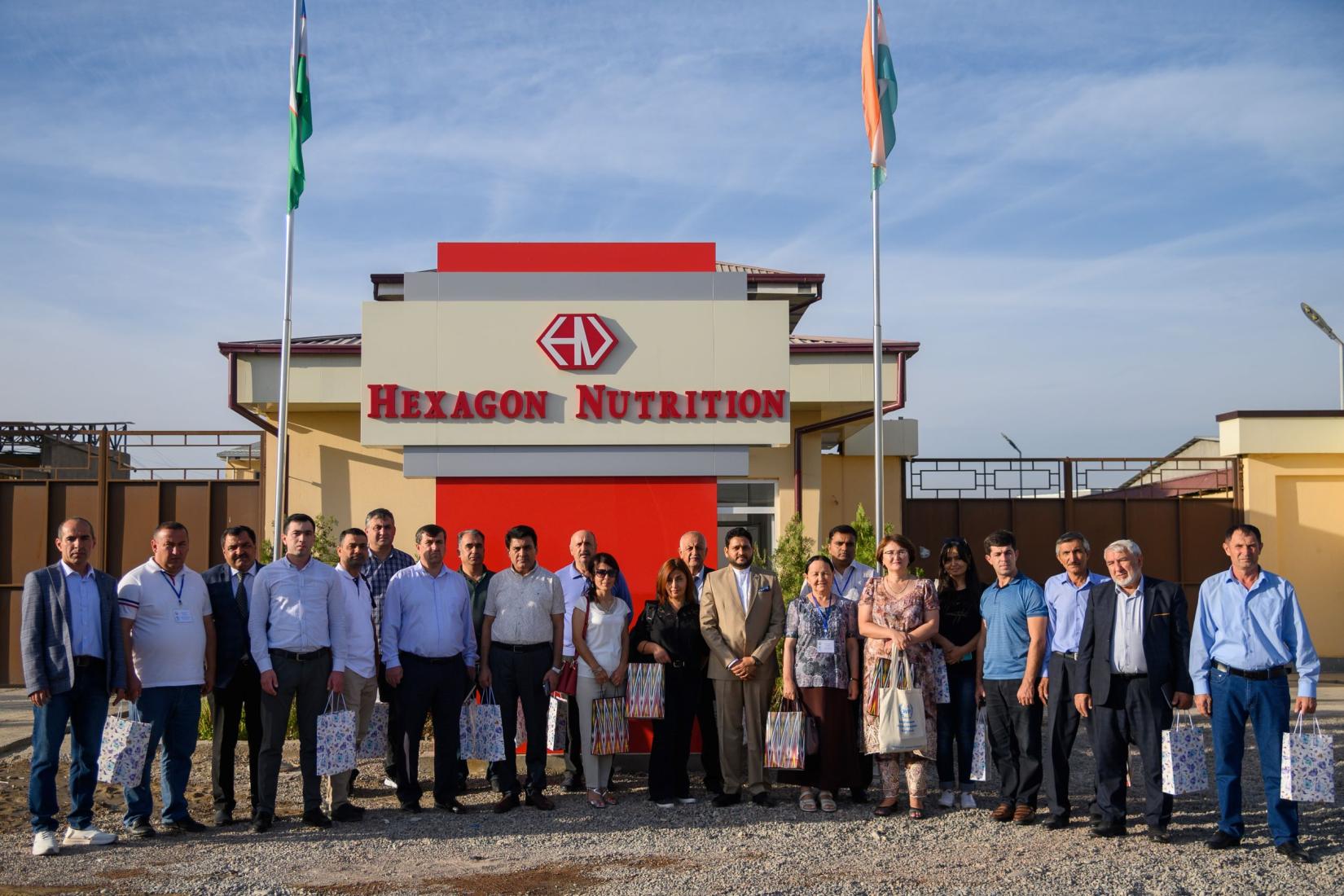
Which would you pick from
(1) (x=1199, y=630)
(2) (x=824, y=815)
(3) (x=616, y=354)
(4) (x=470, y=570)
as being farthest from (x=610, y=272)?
(1) (x=1199, y=630)

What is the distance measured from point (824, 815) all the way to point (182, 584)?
4.05m

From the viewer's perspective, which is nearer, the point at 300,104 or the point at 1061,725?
the point at 1061,725

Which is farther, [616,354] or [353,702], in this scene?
[616,354]

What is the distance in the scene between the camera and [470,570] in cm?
767

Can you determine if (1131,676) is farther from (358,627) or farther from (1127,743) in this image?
(358,627)

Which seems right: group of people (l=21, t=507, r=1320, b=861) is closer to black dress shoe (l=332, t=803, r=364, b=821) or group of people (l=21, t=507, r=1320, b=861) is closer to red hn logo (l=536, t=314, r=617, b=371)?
black dress shoe (l=332, t=803, r=364, b=821)

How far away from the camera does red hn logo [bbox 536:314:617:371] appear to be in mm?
8688

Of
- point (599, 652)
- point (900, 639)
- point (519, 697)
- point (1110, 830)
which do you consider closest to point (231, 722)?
point (519, 697)

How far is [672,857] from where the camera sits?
244 inches

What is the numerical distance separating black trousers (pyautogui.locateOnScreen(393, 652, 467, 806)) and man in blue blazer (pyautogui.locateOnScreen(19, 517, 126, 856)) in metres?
1.60

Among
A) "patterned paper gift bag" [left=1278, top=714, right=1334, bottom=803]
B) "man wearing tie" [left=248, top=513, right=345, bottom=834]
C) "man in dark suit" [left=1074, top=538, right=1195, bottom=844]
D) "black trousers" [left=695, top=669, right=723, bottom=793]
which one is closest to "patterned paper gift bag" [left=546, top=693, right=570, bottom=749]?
"black trousers" [left=695, top=669, right=723, bottom=793]

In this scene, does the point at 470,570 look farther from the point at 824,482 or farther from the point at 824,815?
the point at 824,482

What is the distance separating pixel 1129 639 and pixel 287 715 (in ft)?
16.0

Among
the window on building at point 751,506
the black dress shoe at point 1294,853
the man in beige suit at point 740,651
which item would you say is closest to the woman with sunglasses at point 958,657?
the man in beige suit at point 740,651
